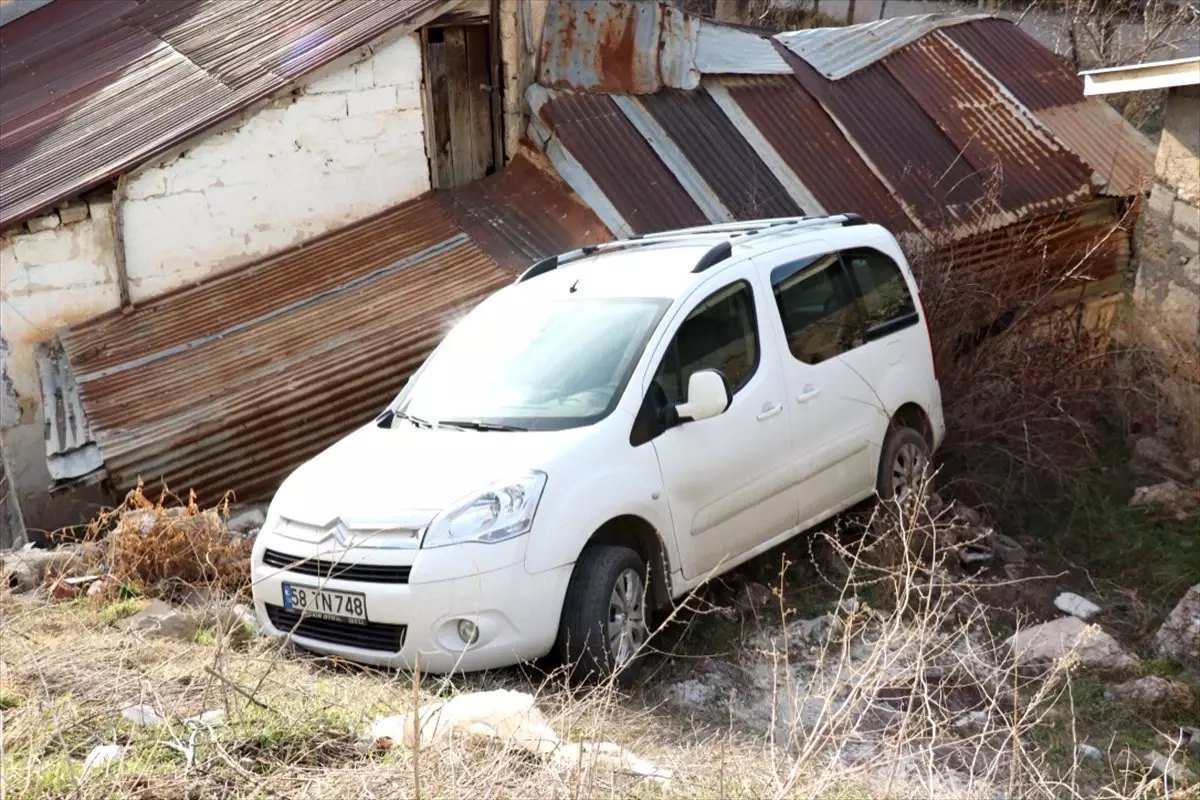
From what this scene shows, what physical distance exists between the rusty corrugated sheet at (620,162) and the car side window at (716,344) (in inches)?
113

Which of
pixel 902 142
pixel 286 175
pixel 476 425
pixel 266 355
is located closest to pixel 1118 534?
pixel 476 425

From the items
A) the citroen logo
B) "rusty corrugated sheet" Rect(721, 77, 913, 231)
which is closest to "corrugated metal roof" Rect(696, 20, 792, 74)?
"rusty corrugated sheet" Rect(721, 77, 913, 231)

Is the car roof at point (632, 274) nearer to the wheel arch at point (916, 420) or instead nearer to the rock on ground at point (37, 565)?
the wheel arch at point (916, 420)

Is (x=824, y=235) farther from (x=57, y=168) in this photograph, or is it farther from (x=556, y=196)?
(x=57, y=168)

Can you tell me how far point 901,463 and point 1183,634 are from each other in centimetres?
186

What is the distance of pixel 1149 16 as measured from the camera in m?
18.5

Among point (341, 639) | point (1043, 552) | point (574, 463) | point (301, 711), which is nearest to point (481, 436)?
point (574, 463)

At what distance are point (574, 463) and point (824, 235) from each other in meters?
2.62

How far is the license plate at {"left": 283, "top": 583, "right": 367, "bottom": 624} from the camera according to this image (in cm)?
530

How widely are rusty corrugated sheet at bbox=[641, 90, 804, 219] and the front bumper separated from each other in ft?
17.6

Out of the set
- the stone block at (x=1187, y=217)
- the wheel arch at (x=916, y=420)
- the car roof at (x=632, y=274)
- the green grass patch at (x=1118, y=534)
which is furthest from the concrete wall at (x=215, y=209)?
the stone block at (x=1187, y=217)

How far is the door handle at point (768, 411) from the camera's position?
6309mm

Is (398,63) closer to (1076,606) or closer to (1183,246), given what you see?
(1183,246)

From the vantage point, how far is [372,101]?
961cm
